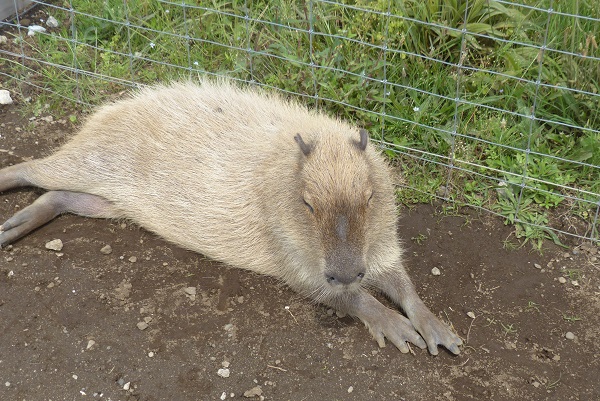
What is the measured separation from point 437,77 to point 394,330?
63.8 inches

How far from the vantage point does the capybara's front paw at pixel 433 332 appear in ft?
11.2

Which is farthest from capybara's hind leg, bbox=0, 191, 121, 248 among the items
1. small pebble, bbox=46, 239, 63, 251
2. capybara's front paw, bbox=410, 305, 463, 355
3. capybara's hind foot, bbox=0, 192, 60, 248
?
capybara's front paw, bbox=410, 305, 463, 355

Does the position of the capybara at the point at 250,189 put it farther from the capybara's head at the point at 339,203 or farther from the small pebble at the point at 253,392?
the small pebble at the point at 253,392

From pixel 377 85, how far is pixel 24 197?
2155 millimetres

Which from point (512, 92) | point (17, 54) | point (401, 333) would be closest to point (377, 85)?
point (512, 92)

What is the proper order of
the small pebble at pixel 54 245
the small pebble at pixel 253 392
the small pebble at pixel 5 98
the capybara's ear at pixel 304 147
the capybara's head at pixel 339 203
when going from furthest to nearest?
1. the small pebble at pixel 5 98
2. the small pebble at pixel 54 245
3. the capybara's ear at pixel 304 147
4. the small pebble at pixel 253 392
5. the capybara's head at pixel 339 203

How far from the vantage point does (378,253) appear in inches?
142

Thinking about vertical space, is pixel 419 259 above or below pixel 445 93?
below

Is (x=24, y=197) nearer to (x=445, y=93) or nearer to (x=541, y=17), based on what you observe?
(x=445, y=93)

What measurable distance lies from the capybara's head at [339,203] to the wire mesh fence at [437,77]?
913 mm

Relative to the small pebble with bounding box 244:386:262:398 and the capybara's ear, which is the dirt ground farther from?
the capybara's ear

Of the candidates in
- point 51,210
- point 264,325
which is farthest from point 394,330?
point 51,210

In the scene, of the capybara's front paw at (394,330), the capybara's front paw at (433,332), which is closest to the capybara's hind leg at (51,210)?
the capybara's front paw at (394,330)

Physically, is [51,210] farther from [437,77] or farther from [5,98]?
[437,77]
